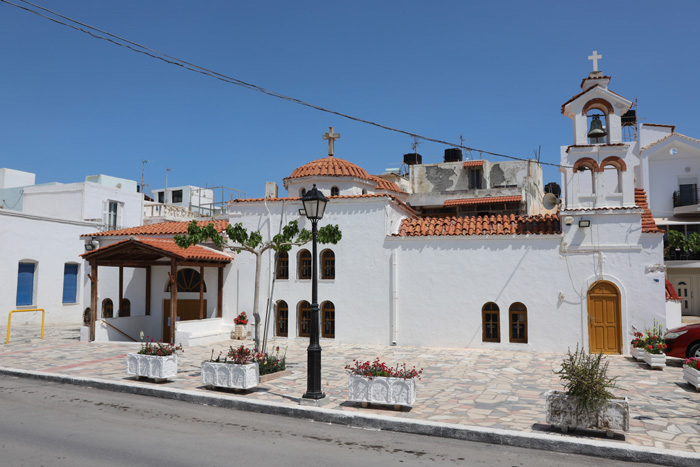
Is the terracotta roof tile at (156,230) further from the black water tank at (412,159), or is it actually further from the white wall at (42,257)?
the black water tank at (412,159)

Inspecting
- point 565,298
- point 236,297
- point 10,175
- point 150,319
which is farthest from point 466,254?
point 10,175

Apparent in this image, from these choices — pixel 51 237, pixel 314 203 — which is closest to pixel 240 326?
pixel 314 203

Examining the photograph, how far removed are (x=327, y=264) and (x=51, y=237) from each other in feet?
52.9

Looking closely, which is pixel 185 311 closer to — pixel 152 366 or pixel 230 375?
pixel 152 366

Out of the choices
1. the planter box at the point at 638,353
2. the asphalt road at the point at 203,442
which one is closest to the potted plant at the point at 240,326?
the asphalt road at the point at 203,442

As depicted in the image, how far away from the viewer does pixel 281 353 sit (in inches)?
608

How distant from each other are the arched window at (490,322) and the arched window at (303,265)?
6309 millimetres

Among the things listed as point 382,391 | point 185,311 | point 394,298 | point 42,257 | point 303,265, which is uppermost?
point 42,257

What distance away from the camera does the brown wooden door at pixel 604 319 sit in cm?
1536

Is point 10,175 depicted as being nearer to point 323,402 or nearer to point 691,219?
point 323,402

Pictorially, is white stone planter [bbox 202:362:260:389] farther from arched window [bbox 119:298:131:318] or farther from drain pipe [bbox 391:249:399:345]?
arched window [bbox 119:298:131:318]

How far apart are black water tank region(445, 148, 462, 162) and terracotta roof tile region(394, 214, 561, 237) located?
20125 millimetres

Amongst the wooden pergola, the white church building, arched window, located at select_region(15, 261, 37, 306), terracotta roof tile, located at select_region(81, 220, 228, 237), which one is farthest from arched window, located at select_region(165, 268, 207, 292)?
arched window, located at select_region(15, 261, 37, 306)

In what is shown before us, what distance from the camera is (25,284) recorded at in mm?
24734
